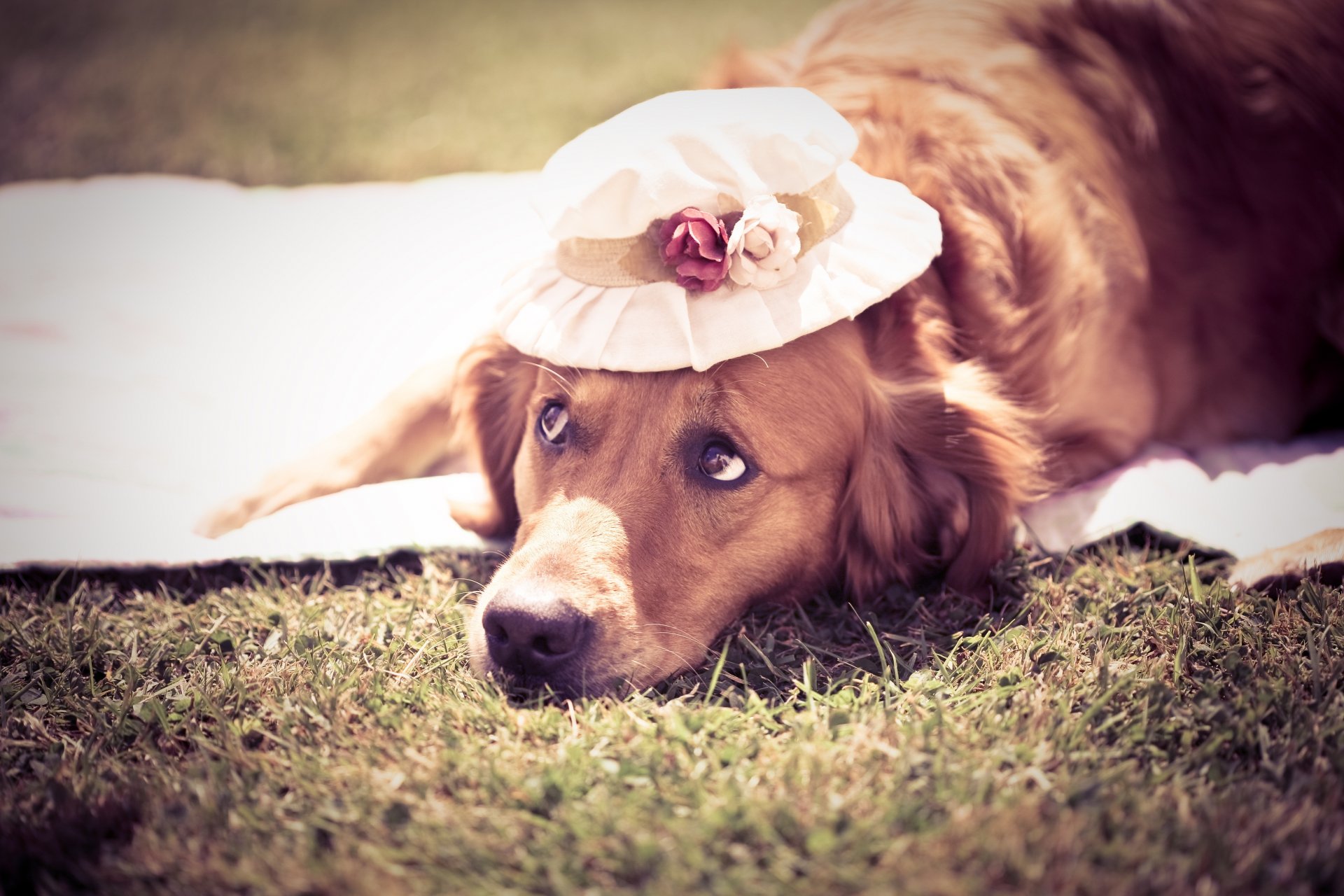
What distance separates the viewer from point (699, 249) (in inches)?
88.6

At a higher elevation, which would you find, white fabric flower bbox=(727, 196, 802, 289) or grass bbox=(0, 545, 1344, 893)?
white fabric flower bbox=(727, 196, 802, 289)

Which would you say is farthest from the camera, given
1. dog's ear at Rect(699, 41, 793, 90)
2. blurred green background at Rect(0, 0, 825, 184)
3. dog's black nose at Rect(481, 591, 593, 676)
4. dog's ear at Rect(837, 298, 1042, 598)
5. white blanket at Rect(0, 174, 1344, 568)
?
blurred green background at Rect(0, 0, 825, 184)

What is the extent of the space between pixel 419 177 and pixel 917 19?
3.52 m

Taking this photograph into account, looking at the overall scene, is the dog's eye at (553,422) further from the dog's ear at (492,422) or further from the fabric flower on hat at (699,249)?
the fabric flower on hat at (699,249)

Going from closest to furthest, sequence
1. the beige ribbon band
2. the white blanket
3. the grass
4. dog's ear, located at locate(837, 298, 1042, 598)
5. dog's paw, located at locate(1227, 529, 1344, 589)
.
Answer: the grass
the beige ribbon band
dog's paw, located at locate(1227, 529, 1344, 589)
dog's ear, located at locate(837, 298, 1042, 598)
the white blanket

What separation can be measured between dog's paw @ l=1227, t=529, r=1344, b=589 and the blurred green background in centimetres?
313

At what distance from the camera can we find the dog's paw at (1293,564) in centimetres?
252

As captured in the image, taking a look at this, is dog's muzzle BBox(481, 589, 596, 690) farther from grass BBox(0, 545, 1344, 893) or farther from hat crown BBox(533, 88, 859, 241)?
hat crown BBox(533, 88, 859, 241)

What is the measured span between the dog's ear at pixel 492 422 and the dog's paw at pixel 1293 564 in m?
2.03

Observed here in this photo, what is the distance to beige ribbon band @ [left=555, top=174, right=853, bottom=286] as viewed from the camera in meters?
2.37

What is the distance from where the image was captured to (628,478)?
2.40m

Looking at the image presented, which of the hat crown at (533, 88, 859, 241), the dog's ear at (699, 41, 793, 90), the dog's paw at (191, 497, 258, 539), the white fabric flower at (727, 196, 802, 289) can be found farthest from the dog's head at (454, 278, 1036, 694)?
the dog's ear at (699, 41, 793, 90)

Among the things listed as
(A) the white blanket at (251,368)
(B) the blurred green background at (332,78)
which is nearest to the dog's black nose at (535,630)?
(A) the white blanket at (251,368)

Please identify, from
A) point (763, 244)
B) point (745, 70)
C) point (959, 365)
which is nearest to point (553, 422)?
point (763, 244)
